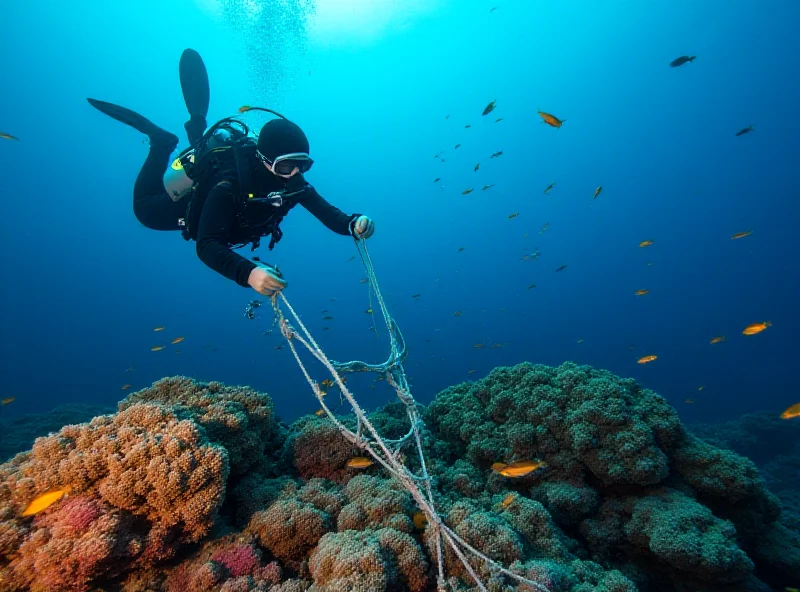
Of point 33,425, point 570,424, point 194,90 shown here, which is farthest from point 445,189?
point 570,424

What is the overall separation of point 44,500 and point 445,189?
324 ft

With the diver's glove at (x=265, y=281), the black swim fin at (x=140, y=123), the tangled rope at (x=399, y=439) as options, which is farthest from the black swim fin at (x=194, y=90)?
the diver's glove at (x=265, y=281)

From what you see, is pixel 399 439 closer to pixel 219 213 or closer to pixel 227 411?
pixel 227 411

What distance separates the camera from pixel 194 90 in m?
7.10

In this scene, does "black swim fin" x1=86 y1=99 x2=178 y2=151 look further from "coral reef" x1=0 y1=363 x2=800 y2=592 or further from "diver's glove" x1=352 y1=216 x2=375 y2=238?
"coral reef" x1=0 y1=363 x2=800 y2=592

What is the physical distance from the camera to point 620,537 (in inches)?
169

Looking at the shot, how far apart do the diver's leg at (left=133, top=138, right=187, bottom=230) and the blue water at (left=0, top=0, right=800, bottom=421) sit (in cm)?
4172

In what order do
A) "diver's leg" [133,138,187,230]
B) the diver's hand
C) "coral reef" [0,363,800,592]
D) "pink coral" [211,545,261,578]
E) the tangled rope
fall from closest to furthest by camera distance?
the tangled rope, "coral reef" [0,363,800,592], "pink coral" [211,545,261,578], the diver's hand, "diver's leg" [133,138,187,230]

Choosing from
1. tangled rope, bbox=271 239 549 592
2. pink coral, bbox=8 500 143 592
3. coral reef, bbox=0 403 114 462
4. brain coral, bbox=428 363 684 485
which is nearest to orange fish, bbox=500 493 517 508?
tangled rope, bbox=271 239 549 592

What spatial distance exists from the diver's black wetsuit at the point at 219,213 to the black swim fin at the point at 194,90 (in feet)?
2.26

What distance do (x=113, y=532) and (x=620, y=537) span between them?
208 inches

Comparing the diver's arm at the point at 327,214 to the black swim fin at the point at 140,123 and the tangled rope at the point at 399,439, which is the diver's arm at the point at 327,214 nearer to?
the tangled rope at the point at 399,439

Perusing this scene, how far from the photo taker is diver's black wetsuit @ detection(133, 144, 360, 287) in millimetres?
3768

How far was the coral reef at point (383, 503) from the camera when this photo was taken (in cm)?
286
